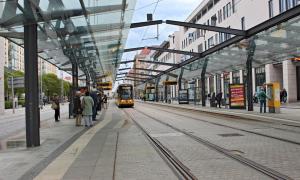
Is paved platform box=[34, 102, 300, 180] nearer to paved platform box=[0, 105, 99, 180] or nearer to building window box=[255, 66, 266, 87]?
paved platform box=[0, 105, 99, 180]

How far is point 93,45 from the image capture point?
27.1 metres

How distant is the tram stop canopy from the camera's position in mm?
13547

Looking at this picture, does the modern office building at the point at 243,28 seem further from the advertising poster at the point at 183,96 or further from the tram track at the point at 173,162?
the tram track at the point at 173,162

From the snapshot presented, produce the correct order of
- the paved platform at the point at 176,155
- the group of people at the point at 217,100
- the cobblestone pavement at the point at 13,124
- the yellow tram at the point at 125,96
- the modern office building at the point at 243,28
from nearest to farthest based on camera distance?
the paved platform at the point at 176,155
the cobblestone pavement at the point at 13,124
the group of people at the point at 217,100
the modern office building at the point at 243,28
the yellow tram at the point at 125,96

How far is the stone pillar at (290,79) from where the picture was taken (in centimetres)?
4641

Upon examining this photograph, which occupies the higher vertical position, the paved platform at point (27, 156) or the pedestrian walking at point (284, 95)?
the pedestrian walking at point (284, 95)

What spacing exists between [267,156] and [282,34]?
52.6ft

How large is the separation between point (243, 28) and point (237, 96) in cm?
2526

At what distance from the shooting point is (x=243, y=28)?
57.4 metres

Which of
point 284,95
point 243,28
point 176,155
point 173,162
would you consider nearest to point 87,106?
point 176,155

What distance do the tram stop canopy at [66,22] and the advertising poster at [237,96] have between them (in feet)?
37.0

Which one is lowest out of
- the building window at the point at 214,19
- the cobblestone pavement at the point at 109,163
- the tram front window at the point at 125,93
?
the cobblestone pavement at the point at 109,163

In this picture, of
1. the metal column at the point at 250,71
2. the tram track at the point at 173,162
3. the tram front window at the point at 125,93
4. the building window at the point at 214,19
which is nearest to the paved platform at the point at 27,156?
the tram track at the point at 173,162

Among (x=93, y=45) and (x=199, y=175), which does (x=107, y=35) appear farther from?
(x=199, y=175)
